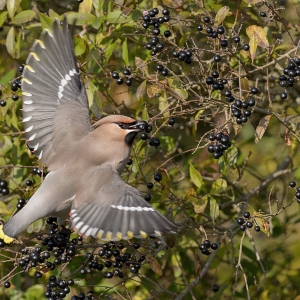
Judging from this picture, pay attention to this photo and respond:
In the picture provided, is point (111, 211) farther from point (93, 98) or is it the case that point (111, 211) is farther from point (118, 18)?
point (118, 18)

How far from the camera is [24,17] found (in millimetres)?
4555

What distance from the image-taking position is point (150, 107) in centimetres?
460

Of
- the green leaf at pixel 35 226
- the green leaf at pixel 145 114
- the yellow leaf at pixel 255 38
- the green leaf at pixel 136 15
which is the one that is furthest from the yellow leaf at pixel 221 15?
the green leaf at pixel 35 226

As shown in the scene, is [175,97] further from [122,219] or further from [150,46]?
[122,219]

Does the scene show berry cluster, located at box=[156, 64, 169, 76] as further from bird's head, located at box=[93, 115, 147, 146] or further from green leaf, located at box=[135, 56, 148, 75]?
bird's head, located at box=[93, 115, 147, 146]

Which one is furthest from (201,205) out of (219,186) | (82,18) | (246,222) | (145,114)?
(82,18)

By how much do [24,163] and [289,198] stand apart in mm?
1969

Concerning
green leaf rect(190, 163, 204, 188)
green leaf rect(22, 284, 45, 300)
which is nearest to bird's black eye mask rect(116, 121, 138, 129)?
Answer: green leaf rect(190, 163, 204, 188)

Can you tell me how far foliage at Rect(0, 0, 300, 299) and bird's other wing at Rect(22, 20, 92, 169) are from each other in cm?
9

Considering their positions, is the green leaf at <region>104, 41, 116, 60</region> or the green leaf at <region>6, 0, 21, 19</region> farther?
the green leaf at <region>6, 0, 21, 19</region>

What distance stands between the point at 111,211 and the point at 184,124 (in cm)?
137

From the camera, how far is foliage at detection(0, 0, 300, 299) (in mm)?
4027

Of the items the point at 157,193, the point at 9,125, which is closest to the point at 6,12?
the point at 9,125

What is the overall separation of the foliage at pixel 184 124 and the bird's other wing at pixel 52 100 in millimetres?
88
